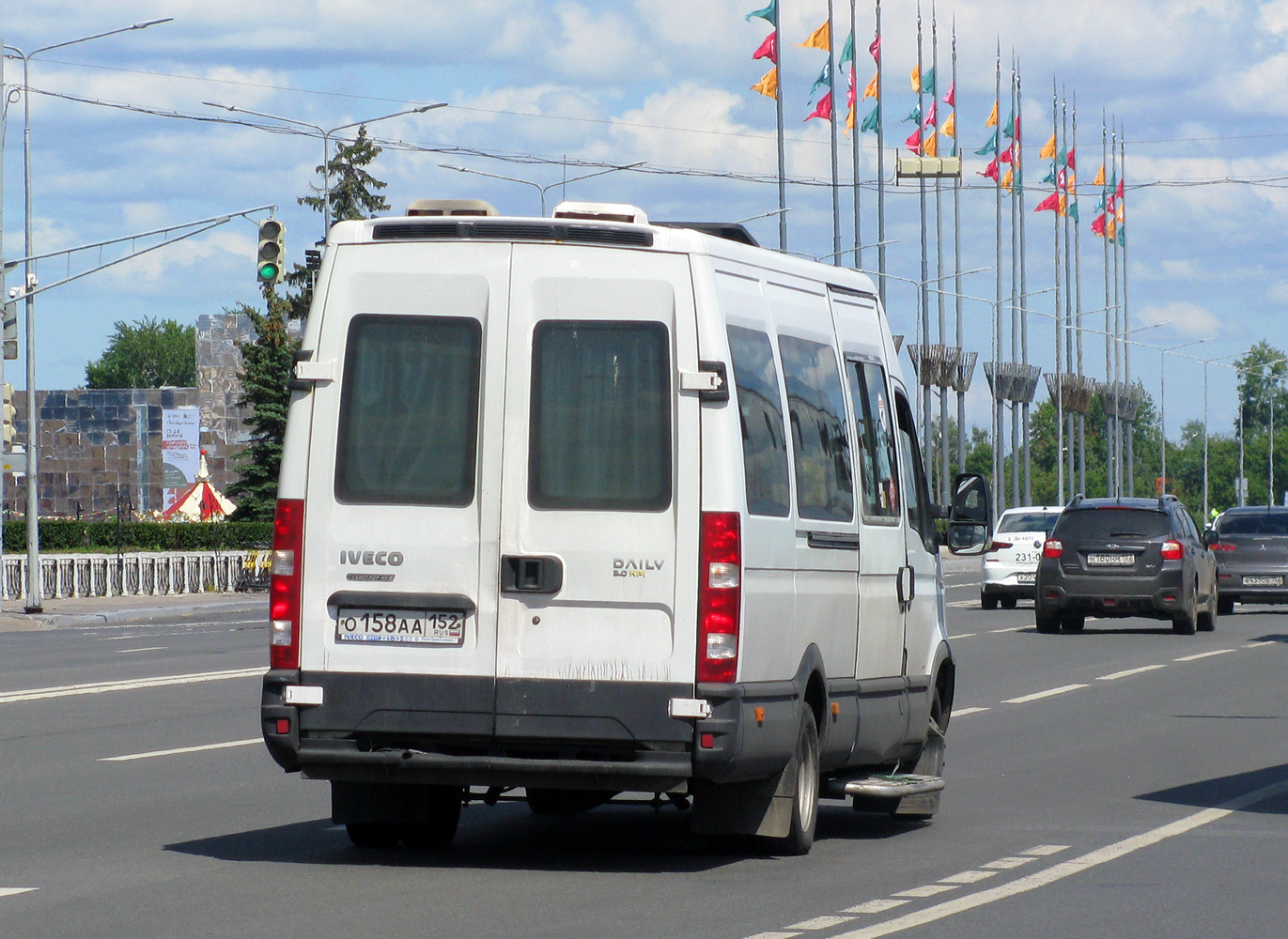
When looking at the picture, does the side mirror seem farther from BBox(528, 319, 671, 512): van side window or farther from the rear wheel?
the rear wheel

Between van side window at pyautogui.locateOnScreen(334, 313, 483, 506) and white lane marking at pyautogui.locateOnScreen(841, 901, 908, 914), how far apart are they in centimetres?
220

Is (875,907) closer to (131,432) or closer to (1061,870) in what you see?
(1061,870)

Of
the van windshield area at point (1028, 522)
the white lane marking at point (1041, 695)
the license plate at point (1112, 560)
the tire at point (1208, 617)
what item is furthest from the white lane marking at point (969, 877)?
the van windshield area at point (1028, 522)

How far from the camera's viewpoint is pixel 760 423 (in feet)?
29.9

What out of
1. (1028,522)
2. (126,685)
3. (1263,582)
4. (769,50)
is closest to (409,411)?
(126,685)

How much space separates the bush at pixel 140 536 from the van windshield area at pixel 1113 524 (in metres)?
25.4

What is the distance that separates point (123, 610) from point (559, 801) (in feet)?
96.0

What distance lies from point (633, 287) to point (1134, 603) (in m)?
20.7

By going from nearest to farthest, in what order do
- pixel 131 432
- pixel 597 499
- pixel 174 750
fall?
pixel 597 499
pixel 174 750
pixel 131 432

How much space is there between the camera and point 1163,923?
25.9 feet

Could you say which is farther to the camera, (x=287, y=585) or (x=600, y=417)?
(x=287, y=585)

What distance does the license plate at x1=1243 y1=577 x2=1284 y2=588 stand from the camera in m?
35.1

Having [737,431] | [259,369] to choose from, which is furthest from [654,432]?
[259,369]

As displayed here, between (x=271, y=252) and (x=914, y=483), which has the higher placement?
(x=271, y=252)
